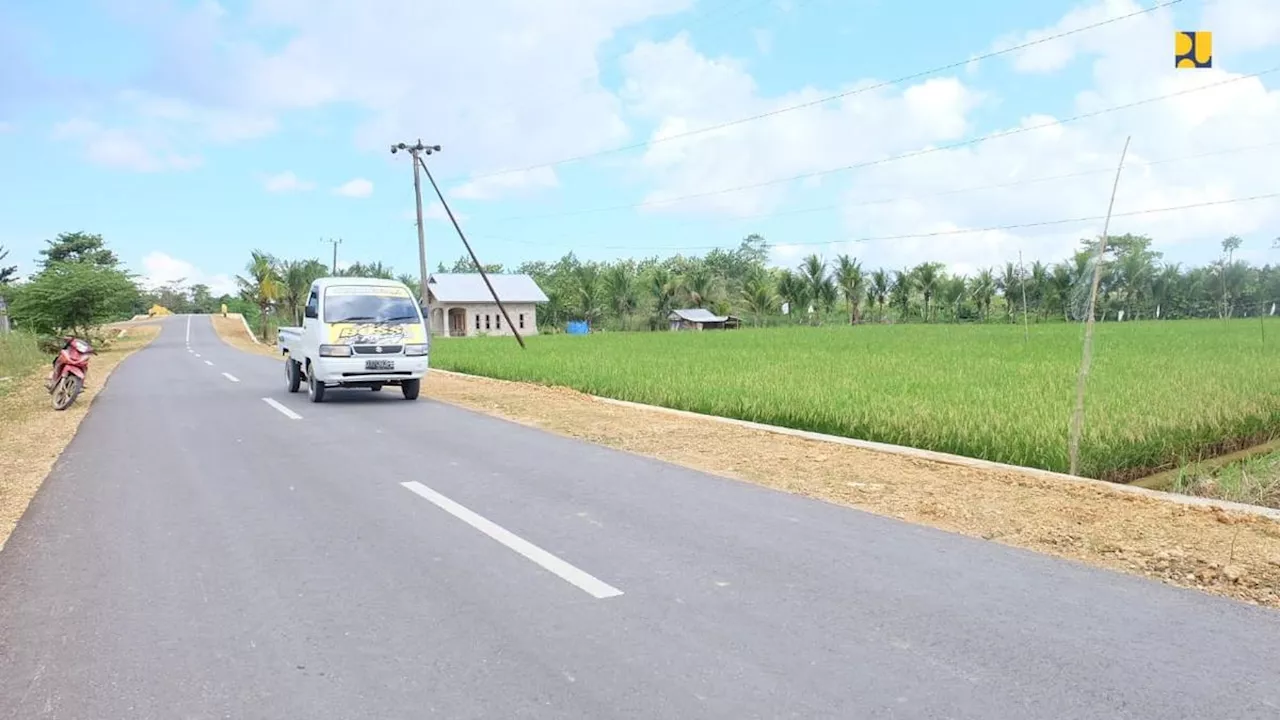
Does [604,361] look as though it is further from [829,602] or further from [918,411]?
[829,602]

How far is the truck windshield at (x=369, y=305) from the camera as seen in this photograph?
47.1 ft

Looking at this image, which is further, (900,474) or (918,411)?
(918,411)

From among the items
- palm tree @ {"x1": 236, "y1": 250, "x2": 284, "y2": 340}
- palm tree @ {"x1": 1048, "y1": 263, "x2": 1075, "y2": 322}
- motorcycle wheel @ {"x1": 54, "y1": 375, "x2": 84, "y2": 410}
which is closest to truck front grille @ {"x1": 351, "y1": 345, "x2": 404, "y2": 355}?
motorcycle wheel @ {"x1": 54, "y1": 375, "x2": 84, "y2": 410}

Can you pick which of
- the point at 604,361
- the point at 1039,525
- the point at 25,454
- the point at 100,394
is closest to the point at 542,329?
the point at 604,361

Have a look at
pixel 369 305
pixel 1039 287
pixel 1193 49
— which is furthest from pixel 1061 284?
pixel 369 305

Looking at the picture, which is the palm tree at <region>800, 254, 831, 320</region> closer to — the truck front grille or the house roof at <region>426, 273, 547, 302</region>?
the house roof at <region>426, 273, 547, 302</region>

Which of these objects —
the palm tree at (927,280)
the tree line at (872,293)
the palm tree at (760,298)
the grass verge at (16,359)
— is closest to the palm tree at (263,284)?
the tree line at (872,293)

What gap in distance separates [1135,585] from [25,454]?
432 inches

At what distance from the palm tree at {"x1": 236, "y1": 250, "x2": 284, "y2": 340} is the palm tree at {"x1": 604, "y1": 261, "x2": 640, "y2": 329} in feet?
80.8

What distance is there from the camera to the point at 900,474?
26.0ft

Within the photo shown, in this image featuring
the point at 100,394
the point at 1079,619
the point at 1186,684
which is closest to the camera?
the point at 1186,684

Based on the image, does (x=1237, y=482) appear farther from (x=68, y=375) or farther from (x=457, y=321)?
(x=457, y=321)

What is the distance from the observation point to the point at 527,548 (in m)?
5.40

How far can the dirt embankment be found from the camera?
5070 mm
